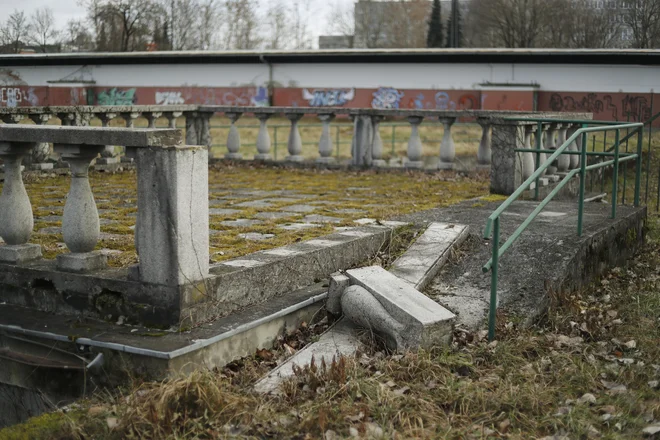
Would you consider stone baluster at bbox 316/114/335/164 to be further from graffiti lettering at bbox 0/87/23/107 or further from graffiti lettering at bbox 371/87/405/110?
graffiti lettering at bbox 0/87/23/107

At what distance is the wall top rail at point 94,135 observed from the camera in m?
5.16

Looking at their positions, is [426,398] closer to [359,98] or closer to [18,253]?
[18,253]

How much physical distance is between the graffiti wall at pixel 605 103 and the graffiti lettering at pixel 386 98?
592 cm

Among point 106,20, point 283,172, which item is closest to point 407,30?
point 106,20

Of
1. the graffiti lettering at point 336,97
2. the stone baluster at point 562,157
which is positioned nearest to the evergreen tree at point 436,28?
the graffiti lettering at point 336,97

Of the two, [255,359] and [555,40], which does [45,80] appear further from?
[255,359]

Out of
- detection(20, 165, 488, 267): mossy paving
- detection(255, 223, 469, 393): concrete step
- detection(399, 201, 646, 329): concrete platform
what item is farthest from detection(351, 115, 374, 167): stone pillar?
detection(255, 223, 469, 393): concrete step

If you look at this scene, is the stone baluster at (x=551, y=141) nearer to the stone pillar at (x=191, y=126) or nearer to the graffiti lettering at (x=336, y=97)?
the stone pillar at (x=191, y=126)

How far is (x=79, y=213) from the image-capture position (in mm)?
5500

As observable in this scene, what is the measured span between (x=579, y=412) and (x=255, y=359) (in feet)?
6.79

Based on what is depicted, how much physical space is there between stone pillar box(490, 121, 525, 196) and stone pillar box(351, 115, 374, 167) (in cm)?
385

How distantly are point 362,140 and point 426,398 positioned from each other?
9646 millimetres

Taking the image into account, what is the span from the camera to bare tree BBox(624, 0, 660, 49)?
25422 mm

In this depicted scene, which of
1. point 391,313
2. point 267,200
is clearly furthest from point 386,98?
point 391,313
